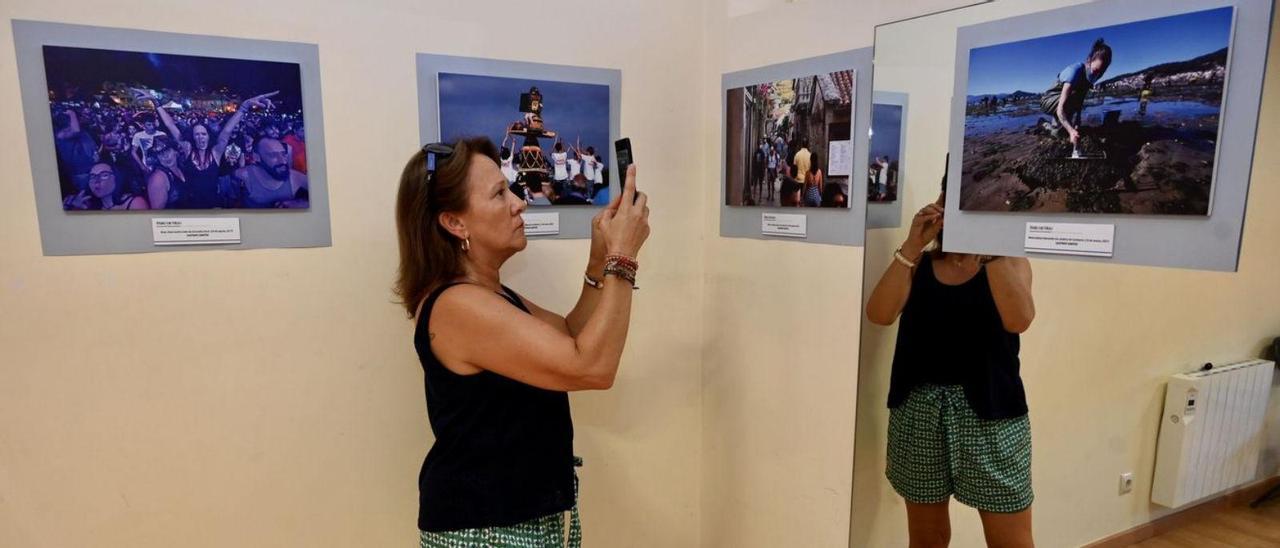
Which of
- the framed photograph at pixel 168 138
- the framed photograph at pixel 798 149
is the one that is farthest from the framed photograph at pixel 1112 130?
the framed photograph at pixel 168 138

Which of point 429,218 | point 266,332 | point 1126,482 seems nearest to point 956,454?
point 1126,482

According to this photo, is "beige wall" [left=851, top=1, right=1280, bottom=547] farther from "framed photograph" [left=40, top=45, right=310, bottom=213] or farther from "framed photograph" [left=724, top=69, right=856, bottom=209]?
"framed photograph" [left=40, top=45, right=310, bottom=213]

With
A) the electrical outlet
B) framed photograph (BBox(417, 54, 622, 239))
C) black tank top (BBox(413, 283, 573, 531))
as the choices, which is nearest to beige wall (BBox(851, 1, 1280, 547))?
the electrical outlet

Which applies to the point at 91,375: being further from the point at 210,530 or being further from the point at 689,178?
the point at 689,178

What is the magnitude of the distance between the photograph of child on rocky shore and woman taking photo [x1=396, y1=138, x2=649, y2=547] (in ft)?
2.25

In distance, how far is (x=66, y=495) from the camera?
1.36 meters

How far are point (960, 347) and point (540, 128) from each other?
3.67ft

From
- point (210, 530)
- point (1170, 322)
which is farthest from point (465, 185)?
point (1170, 322)

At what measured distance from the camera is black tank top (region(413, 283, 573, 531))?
1.23m

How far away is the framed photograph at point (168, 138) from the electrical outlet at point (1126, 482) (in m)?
1.70

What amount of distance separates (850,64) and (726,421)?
109 cm

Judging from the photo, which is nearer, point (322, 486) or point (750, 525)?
point (322, 486)

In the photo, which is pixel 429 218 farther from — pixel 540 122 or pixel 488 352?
pixel 540 122

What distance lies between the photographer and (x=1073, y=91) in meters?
1.10
